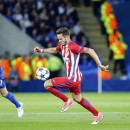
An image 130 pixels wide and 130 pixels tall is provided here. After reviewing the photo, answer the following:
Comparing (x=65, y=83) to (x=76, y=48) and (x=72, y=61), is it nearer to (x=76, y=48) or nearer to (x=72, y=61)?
(x=72, y=61)

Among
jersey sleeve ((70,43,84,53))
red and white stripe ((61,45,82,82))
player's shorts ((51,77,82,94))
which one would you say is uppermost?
jersey sleeve ((70,43,84,53))

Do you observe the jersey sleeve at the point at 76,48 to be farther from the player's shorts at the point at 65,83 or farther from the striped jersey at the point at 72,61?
the player's shorts at the point at 65,83

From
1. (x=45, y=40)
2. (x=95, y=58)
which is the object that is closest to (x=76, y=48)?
(x=95, y=58)

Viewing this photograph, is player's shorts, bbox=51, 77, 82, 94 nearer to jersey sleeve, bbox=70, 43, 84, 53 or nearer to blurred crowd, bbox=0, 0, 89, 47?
jersey sleeve, bbox=70, 43, 84, 53

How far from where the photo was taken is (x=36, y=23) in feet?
87.3

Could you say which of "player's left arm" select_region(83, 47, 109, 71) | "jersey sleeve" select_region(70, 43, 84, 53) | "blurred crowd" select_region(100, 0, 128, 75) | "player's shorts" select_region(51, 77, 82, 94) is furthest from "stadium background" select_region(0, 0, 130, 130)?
"player's left arm" select_region(83, 47, 109, 71)

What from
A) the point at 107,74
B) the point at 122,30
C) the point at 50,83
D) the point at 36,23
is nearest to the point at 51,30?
the point at 36,23

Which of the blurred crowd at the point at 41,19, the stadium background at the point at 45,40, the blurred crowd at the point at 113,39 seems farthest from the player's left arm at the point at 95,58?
the blurred crowd at the point at 113,39

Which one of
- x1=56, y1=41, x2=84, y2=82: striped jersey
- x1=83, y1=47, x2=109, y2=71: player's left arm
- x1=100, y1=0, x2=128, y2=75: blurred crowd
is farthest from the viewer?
x1=100, y1=0, x2=128, y2=75: blurred crowd

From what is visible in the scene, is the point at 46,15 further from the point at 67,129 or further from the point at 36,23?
the point at 67,129

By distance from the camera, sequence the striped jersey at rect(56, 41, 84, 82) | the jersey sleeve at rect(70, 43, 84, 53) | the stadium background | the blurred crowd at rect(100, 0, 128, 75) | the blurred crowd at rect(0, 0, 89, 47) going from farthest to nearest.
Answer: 1. the blurred crowd at rect(100, 0, 128, 75)
2. the blurred crowd at rect(0, 0, 89, 47)
3. the stadium background
4. the striped jersey at rect(56, 41, 84, 82)
5. the jersey sleeve at rect(70, 43, 84, 53)

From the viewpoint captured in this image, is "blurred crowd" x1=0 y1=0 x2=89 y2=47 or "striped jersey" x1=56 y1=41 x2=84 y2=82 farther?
"blurred crowd" x1=0 y1=0 x2=89 y2=47

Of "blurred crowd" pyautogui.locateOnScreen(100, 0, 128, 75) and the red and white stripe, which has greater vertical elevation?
the red and white stripe

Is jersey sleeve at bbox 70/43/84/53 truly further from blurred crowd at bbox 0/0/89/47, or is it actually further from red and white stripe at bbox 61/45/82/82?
blurred crowd at bbox 0/0/89/47
